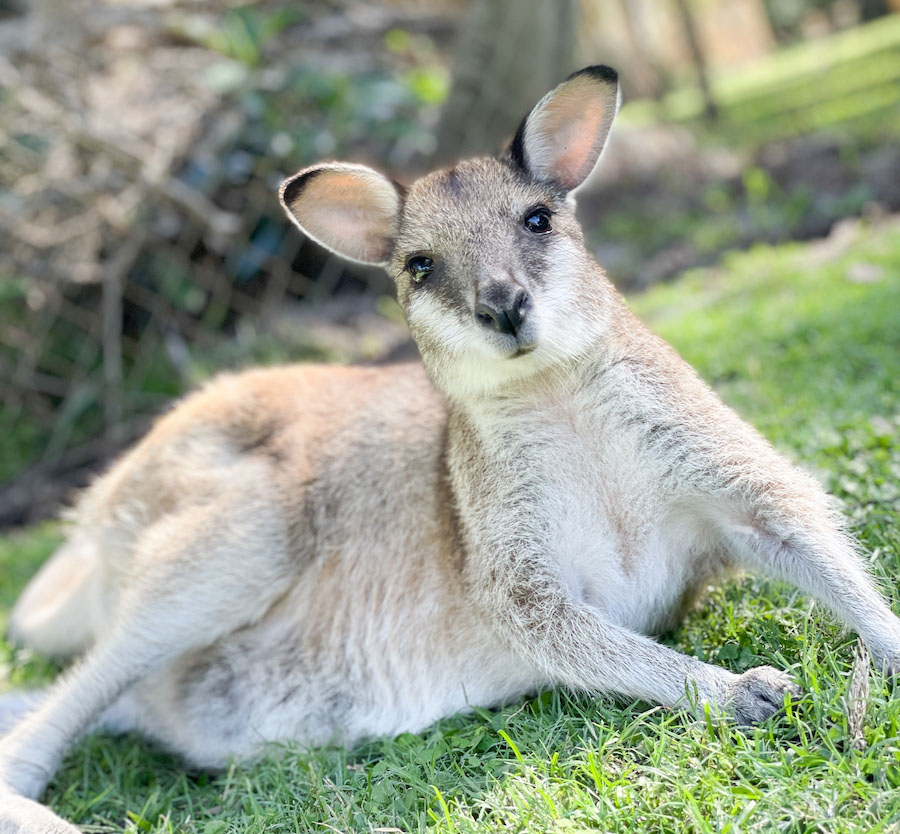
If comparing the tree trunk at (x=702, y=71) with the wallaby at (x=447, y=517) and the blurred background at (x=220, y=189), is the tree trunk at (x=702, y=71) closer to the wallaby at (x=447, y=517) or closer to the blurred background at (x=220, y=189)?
the blurred background at (x=220, y=189)

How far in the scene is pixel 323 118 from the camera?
24.1 feet

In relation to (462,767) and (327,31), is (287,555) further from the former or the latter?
(327,31)

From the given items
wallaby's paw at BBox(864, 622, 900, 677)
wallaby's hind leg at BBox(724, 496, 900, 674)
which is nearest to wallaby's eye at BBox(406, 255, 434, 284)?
wallaby's hind leg at BBox(724, 496, 900, 674)

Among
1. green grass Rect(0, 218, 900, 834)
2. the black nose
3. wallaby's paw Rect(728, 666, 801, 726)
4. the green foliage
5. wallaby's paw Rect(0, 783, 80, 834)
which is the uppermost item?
the green foliage

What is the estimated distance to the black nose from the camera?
2.55m

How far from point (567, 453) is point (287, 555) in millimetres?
1150

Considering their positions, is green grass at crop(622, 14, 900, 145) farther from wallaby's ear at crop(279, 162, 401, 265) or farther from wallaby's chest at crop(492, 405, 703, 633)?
wallaby's chest at crop(492, 405, 703, 633)

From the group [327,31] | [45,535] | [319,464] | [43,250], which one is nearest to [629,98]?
[327,31]

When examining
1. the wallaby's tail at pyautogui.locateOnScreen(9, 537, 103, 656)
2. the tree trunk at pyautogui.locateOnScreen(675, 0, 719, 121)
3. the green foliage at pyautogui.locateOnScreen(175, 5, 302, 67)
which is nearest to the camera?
the wallaby's tail at pyautogui.locateOnScreen(9, 537, 103, 656)

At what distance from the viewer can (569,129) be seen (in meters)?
3.07

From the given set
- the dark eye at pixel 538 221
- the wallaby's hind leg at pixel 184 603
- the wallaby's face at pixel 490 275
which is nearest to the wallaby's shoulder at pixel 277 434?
the wallaby's hind leg at pixel 184 603

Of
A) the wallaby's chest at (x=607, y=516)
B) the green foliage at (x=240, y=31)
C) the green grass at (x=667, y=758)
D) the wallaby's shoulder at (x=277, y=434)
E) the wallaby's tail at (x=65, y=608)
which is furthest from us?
the green foliage at (x=240, y=31)

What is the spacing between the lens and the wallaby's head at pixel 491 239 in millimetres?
2654

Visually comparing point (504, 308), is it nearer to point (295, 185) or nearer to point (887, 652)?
point (295, 185)
